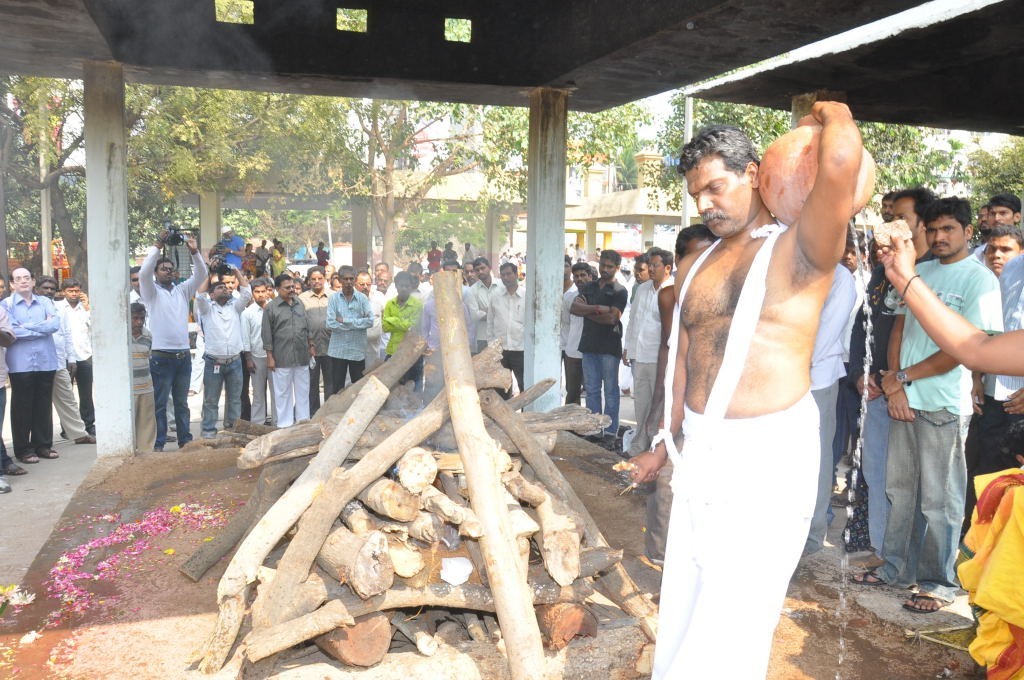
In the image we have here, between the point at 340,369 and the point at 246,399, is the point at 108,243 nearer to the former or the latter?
the point at 246,399

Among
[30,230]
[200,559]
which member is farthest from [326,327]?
[30,230]

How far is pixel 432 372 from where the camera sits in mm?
6500

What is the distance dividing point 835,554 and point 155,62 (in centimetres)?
705

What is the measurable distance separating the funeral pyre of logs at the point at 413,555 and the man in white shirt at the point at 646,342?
3.23 m

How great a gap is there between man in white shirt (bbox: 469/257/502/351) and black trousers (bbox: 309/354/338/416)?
6.41ft

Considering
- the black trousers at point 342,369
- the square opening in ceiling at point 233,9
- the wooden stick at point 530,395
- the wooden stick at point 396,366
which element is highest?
the square opening in ceiling at point 233,9

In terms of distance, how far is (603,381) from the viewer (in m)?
9.41

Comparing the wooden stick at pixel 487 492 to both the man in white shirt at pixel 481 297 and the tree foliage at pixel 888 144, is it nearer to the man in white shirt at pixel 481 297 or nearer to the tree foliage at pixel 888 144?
the man in white shirt at pixel 481 297

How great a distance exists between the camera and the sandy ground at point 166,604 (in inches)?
159

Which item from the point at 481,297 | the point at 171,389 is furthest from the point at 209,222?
the point at 171,389

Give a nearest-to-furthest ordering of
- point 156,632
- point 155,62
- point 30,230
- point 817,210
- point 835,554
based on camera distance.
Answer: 1. point 817,210
2. point 156,632
3. point 835,554
4. point 155,62
5. point 30,230

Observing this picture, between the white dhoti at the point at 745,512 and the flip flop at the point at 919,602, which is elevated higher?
the white dhoti at the point at 745,512

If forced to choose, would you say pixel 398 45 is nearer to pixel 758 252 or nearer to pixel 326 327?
pixel 326 327

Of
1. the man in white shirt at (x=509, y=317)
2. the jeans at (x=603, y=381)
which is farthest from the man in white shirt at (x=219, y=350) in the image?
the jeans at (x=603, y=381)
